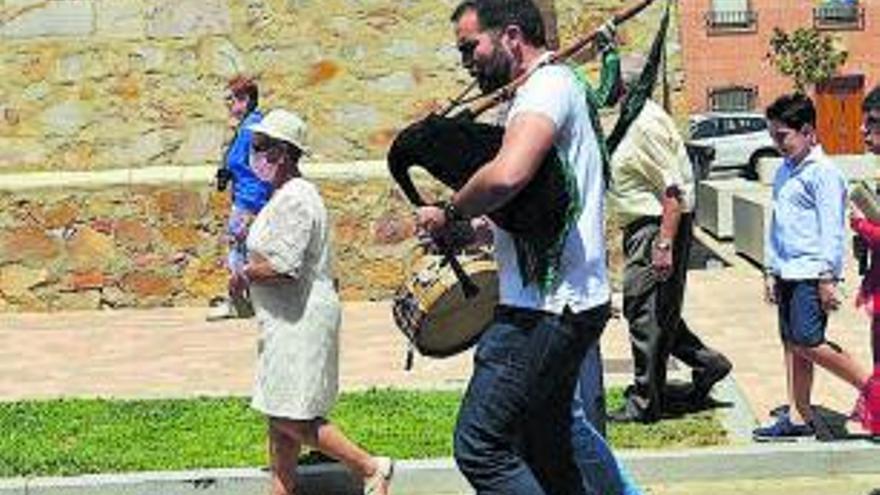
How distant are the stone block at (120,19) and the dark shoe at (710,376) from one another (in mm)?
7149

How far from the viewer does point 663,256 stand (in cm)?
763

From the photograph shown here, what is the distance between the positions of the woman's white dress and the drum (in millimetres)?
544

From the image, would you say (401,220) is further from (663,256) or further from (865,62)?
(865,62)

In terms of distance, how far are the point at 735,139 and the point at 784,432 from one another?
30004 mm

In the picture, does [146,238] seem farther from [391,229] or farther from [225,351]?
[225,351]

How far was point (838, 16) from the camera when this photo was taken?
2197 inches

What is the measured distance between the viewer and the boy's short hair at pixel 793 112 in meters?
7.34

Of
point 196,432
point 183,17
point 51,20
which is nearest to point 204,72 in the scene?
point 183,17

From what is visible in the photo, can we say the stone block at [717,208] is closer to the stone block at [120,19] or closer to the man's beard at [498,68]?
the stone block at [120,19]

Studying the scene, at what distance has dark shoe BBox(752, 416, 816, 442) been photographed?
7691 millimetres

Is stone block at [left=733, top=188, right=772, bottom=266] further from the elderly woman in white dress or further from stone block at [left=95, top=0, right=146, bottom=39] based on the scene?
the elderly woman in white dress

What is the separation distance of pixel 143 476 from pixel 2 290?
22.5 ft

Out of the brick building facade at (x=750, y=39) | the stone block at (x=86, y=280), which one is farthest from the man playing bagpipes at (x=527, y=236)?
the brick building facade at (x=750, y=39)

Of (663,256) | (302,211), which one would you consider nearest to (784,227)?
(663,256)
